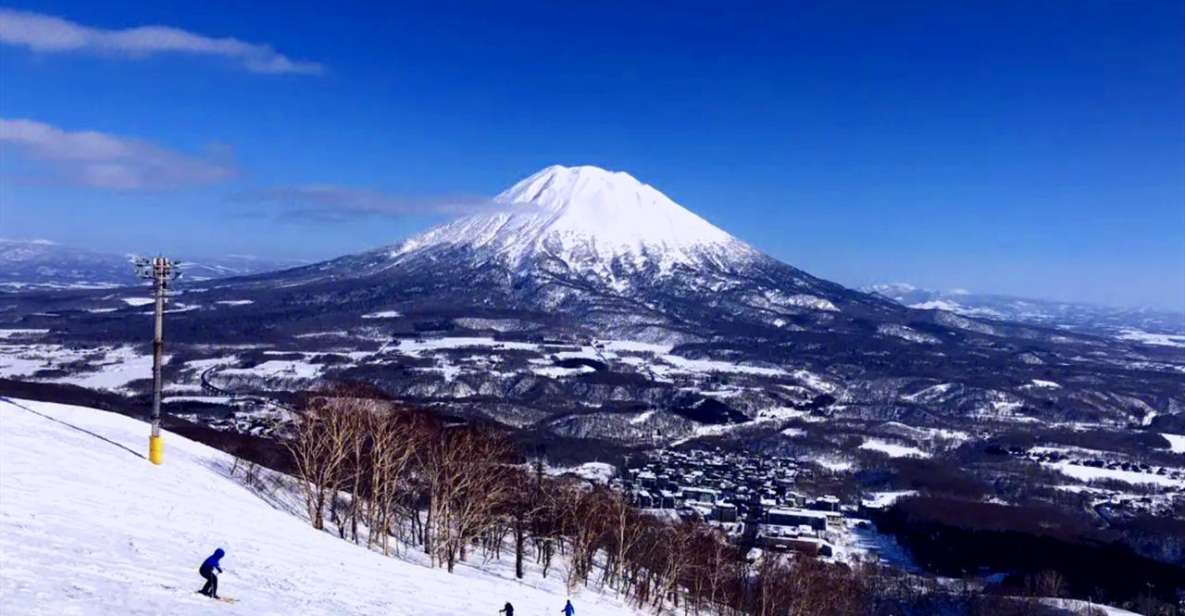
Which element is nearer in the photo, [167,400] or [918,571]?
[918,571]

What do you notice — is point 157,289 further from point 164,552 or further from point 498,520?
point 498,520

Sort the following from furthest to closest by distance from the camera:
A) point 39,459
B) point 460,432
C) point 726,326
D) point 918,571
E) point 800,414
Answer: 1. point 726,326
2. point 800,414
3. point 918,571
4. point 460,432
5. point 39,459

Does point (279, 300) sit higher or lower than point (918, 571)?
higher

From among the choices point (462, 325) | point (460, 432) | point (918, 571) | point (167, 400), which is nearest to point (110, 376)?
point (167, 400)

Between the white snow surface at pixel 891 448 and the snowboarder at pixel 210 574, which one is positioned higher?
the snowboarder at pixel 210 574

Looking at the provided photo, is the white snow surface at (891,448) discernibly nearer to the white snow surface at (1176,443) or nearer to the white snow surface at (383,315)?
the white snow surface at (1176,443)

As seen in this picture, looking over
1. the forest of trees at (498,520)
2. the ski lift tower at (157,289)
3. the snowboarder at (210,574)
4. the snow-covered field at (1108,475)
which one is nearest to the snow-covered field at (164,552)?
the snowboarder at (210,574)

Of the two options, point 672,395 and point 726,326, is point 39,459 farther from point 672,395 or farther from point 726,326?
point 726,326
